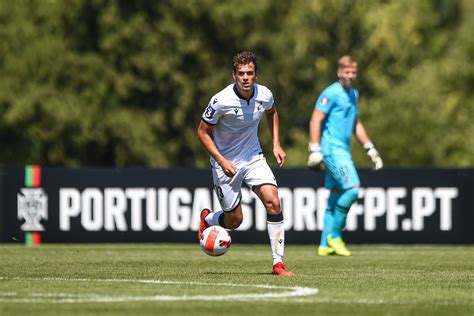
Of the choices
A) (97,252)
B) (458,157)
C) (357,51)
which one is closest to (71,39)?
(357,51)

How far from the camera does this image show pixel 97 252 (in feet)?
58.8

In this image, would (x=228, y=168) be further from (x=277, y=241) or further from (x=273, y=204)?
(x=277, y=241)

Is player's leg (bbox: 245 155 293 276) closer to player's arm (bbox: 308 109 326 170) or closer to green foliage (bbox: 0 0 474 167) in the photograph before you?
player's arm (bbox: 308 109 326 170)

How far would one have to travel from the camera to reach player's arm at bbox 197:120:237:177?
12516 millimetres

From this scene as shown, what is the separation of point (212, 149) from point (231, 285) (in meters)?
2.14

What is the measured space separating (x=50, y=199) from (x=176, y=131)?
2414cm

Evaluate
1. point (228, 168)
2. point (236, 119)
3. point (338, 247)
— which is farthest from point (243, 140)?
point (338, 247)

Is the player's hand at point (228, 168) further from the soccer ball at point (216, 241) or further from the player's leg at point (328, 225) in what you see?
the player's leg at point (328, 225)

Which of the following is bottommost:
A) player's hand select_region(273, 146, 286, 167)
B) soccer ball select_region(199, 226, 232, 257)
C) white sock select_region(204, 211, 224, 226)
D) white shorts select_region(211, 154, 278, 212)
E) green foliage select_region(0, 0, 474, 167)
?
soccer ball select_region(199, 226, 232, 257)

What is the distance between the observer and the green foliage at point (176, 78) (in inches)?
1690

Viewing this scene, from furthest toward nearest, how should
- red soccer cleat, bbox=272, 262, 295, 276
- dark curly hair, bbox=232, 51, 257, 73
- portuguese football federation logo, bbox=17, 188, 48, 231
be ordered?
portuguese football federation logo, bbox=17, 188, 48, 231, dark curly hair, bbox=232, 51, 257, 73, red soccer cleat, bbox=272, 262, 295, 276

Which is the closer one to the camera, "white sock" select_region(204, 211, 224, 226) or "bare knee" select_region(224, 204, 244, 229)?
"bare knee" select_region(224, 204, 244, 229)

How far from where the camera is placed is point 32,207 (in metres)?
21.4

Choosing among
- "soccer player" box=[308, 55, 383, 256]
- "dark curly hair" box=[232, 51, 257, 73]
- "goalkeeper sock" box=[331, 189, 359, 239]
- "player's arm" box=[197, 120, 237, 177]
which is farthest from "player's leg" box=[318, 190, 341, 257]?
"dark curly hair" box=[232, 51, 257, 73]
